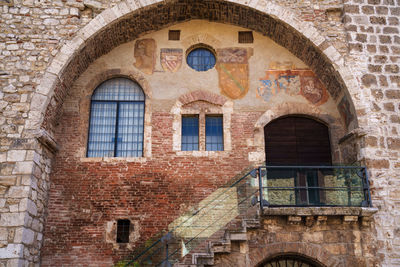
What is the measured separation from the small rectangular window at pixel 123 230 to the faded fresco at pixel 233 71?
4327 mm

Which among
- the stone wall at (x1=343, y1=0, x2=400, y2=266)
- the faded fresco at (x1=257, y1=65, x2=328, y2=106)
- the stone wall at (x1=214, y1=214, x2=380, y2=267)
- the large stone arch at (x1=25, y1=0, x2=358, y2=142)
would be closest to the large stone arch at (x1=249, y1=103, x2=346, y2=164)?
the faded fresco at (x1=257, y1=65, x2=328, y2=106)

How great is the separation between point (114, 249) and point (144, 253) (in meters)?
0.74

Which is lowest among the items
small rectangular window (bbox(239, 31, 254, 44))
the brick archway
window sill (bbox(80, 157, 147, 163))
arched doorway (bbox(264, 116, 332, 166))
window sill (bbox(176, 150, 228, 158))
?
the brick archway

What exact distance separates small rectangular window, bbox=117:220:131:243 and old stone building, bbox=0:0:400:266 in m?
0.03

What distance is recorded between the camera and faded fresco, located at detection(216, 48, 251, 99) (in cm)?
1123

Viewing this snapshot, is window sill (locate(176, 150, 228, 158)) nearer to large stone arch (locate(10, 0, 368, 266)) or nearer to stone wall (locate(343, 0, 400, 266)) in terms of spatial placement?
large stone arch (locate(10, 0, 368, 266))

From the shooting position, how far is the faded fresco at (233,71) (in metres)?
11.2

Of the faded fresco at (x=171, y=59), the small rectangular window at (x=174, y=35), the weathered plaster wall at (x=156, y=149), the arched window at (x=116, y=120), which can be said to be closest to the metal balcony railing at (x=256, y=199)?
the weathered plaster wall at (x=156, y=149)

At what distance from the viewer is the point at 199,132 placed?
1087cm

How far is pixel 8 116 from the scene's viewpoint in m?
9.45

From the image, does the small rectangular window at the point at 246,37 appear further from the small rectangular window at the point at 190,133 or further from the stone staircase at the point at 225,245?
the stone staircase at the point at 225,245

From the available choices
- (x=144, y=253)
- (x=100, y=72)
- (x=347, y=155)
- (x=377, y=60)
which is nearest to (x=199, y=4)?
(x=100, y=72)

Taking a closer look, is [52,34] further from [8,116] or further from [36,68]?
[8,116]

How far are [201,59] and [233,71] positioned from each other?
1.01 m
